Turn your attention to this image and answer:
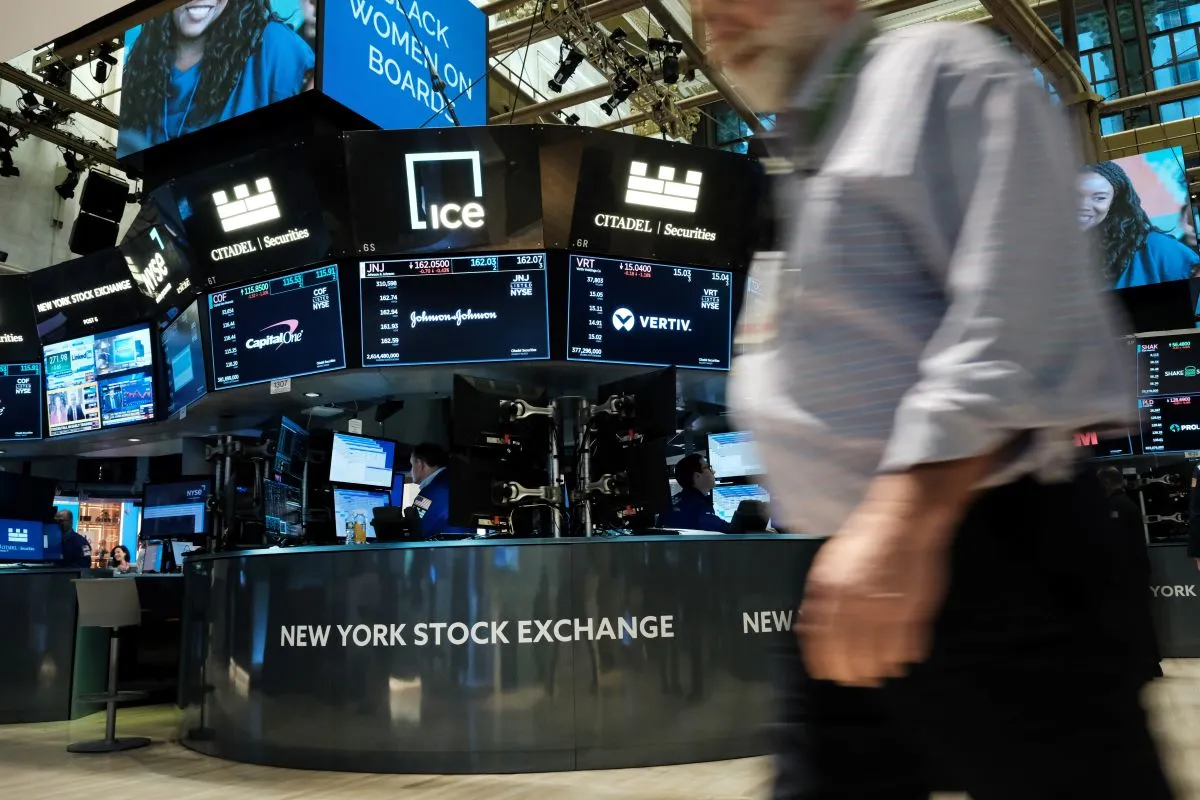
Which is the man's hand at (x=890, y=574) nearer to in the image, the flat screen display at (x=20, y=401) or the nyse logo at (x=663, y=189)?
the nyse logo at (x=663, y=189)

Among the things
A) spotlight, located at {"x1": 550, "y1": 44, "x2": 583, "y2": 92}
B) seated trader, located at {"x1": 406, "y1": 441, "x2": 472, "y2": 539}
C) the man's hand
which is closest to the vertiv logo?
seated trader, located at {"x1": 406, "y1": 441, "x2": 472, "y2": 539}

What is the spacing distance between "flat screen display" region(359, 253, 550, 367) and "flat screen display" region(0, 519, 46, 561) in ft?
13.3

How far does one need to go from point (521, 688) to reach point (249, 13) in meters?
5.30

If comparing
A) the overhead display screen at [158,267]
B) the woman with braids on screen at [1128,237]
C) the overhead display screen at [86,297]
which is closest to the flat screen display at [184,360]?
the overhead display screen at [158,267]

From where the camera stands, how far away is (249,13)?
6801 mm

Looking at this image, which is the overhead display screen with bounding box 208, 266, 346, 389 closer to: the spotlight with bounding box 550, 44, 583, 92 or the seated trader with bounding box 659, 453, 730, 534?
the seated trader with bounding box 659, 453, 730, 534

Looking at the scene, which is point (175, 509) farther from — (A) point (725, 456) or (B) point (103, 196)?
(A) point (725, 456)

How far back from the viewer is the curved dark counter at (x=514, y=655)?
163 inches

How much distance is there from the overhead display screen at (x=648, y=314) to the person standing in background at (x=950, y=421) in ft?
16.1

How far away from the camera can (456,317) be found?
18.8 feet

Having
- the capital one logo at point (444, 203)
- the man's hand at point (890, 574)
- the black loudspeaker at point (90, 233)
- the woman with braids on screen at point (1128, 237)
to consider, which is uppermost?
the black loudspeaker at point (90, 233)

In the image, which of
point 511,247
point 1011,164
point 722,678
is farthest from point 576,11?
point 1011,164

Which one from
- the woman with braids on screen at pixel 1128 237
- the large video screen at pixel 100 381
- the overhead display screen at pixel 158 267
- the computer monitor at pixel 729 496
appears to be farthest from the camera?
the woman with braids on screen at pixel 1128 237

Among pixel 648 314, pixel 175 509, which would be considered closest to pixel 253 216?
pixel 648 314
